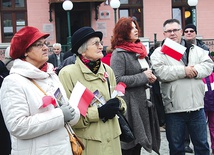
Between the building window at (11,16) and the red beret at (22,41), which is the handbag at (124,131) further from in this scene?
the building window at (11,16)

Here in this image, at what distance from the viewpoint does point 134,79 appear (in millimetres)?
4773

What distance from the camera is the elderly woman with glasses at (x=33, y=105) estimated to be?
3.14 meters

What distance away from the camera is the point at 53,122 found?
3195mm

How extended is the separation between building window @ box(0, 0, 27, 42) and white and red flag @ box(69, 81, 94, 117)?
1666cm

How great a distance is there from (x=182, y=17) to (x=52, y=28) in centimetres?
645

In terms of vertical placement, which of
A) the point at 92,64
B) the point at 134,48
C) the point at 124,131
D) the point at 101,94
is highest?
the point at 134,48

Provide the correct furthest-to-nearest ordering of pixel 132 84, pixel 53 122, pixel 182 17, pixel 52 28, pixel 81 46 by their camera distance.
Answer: pixel 182 17 < pixel 52 28 < pixel 132 84 < pixel 81 46 < pixel 53 122

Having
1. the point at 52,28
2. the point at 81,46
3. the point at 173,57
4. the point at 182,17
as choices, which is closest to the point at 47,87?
the point at 81,46

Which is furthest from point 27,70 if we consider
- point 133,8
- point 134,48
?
point 133,8

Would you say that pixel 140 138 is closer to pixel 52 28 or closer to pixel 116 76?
pixel 116 76

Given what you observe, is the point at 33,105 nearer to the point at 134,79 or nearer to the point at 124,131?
the point at 124,131

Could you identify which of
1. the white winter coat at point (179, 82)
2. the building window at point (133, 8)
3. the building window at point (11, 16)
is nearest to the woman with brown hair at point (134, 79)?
the white winter coat at point (179, 82)

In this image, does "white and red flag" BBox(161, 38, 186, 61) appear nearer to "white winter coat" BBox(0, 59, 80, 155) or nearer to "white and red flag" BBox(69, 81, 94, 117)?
"white and red flag" BBox(69, 81, 94, 117)

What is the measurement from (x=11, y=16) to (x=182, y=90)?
16.2 meters
